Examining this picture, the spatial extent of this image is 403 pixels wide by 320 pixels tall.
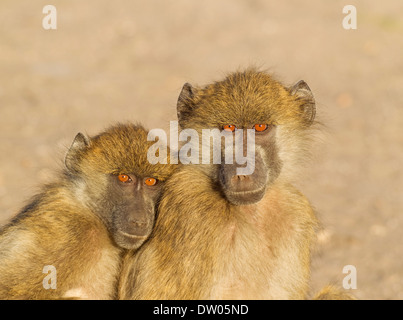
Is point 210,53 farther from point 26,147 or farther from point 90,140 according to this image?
point 90,140

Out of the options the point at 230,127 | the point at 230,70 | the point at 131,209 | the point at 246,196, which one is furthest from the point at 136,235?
the point at 230,70

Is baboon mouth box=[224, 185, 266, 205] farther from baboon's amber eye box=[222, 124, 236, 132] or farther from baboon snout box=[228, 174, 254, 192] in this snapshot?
baboon's amber eye box=[222, 124, 236, 132]

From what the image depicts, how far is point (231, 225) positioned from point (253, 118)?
1.83 feet

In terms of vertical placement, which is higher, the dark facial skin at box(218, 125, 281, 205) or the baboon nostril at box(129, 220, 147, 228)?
the dark facial skin at box(218, 125, 281, 205)

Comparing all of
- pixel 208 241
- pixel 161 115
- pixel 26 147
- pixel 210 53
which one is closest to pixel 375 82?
pixel 210 53

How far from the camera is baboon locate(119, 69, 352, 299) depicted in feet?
12.1

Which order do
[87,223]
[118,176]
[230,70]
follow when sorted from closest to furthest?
[87,223] → [118,176] → [230,70]

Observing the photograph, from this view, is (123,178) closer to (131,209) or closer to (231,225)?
(131,209)

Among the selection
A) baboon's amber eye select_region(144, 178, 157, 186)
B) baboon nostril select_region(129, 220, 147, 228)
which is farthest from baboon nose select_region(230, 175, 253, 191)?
baboon's amber eye select_region(144, 178, 157, 186)

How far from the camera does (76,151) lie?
14.4 feet

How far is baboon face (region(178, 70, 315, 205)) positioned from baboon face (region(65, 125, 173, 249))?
318mm

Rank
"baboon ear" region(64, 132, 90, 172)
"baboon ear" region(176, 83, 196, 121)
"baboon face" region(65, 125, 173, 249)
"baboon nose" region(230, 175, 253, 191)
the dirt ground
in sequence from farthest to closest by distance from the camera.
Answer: the dirt ground → "baboon ear" region(64, 132, 90, 172) → "baboon ear" region(176, 83, 196, 121) → "baboon face" region(65, 125, 173, 249) → "baboon nose" region(230, 175, 253, 191)

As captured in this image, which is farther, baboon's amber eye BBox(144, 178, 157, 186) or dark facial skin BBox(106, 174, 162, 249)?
baboon's amber eye BBox(144, 178, 157, 186)
